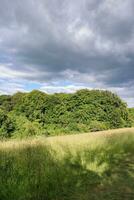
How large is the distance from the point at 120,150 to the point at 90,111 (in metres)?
20.8

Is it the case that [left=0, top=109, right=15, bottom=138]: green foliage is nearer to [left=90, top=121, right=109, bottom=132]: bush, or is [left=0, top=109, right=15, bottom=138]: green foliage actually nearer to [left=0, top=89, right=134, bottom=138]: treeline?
[left=0, top=89, right=134, bottom=138]: treeline

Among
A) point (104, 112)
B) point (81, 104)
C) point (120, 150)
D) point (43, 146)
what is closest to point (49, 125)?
point (81, 104)

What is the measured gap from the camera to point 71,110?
101 ft

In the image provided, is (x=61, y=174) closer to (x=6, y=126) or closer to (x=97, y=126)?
(x=6, y=126)

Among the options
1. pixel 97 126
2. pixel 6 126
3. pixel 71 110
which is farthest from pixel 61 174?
pixel 71 110

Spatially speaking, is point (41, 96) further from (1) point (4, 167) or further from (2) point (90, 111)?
(1) point (4, 167)

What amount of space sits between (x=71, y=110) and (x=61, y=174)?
2469 centimetres

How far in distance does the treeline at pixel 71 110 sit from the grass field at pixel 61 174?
63.3 feet

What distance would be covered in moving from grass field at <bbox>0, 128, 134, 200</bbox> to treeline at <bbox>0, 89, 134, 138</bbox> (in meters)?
19.3

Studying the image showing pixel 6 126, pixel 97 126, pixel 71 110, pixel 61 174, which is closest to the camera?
pixel 61 174

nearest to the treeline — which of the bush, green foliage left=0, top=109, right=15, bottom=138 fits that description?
the bush

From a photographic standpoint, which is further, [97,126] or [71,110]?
[71,110]

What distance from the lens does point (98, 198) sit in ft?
16.7

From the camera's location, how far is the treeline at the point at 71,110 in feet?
95.1
